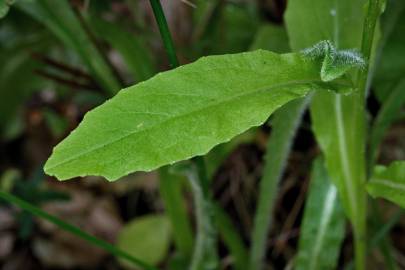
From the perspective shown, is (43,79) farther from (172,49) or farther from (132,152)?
(132,152)

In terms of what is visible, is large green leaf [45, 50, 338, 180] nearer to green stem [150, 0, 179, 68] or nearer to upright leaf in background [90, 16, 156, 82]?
green stem [150, 0, 179, 68]

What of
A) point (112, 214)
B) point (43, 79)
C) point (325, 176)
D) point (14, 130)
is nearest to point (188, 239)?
point (325, 176)

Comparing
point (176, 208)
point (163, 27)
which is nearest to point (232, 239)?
point (176, 208)

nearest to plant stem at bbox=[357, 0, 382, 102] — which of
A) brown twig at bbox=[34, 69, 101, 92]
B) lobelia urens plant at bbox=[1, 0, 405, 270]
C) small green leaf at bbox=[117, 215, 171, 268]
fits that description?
lobelia urens plant at bbox=[1, 0, 405, 270]

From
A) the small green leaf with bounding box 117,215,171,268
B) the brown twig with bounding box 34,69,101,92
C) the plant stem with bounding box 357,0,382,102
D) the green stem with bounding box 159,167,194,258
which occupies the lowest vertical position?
the small green leaf with bounding box 117,215,171,268

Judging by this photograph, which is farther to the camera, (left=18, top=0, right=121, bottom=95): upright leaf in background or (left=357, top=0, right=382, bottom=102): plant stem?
(left=18, top=0, right=121, bottom=95): upright leaf in background

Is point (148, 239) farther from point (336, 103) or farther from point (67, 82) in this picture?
point (336, 103)
